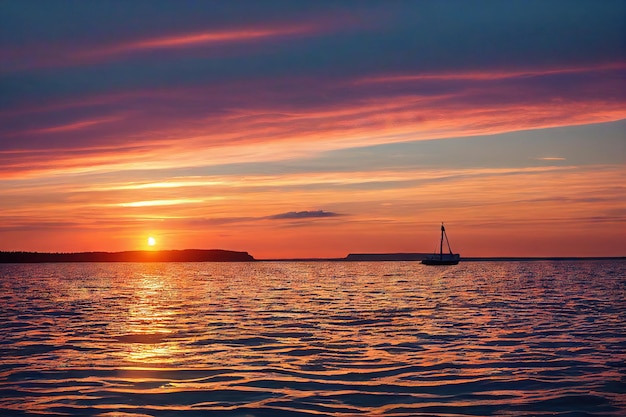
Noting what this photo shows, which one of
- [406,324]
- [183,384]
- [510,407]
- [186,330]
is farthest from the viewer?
[406,324]

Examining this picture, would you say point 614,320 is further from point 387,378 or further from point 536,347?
point 387,378

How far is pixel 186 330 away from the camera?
1459 inches

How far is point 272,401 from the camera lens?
64.1 feet

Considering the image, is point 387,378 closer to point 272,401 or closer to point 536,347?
point 272,401

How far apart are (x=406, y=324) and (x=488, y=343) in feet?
28.3

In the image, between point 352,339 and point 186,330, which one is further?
point 186,330

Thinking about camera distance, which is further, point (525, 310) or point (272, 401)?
point (525, 310)

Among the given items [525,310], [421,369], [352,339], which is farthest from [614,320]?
[421,369]

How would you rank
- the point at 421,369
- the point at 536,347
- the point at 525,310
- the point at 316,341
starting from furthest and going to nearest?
the point at 525,310
the point at 316,341
the point at 536,347
the point at 421,369

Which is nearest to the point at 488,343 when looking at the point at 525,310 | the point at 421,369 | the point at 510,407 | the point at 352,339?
the point at 352,339

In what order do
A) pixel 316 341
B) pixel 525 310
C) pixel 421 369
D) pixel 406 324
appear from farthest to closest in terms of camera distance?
pixel 525 310
pixel 406 324
pixel 316 341
pixel 421 369

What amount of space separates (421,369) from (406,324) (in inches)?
604

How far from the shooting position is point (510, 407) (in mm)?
18750

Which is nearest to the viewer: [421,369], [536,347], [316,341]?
[421,369]
